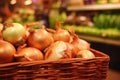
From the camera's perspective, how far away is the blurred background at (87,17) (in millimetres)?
3062

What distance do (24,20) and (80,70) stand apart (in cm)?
348

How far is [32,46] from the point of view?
87 centimetres

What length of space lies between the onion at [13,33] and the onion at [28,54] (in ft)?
0.14

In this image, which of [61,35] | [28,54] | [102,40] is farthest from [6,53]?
[102,40]

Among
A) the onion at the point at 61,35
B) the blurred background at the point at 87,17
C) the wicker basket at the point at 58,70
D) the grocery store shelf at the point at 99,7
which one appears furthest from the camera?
the blurred background at the point at 87,17

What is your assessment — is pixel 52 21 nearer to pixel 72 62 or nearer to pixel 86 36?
pixel 86 36

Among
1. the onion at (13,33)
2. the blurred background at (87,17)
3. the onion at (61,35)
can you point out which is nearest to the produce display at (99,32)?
the blurred background at (87,17)

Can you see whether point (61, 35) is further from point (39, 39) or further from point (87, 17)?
point (87, 17)

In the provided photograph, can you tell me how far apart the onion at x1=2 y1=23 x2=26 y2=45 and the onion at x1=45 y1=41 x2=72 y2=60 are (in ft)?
0.34

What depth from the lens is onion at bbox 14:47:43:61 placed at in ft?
2.53

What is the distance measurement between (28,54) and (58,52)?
0.32 ft

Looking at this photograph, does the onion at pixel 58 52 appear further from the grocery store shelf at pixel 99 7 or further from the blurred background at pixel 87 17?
the grocery store shelf at pixel 99 7

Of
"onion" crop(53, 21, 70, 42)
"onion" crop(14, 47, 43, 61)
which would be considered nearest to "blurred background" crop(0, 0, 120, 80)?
"onion" crop(53, 21, 70, 42)

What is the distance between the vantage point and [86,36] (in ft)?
11.5
